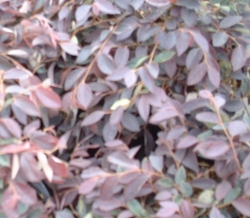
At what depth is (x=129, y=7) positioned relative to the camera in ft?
3.85

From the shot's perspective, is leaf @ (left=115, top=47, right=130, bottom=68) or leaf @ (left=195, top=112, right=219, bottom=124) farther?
leaf @ (left=115, top=47, right=130, bottom=68)

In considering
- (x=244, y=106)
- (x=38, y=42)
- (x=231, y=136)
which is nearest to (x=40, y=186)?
(x=38, y=42)

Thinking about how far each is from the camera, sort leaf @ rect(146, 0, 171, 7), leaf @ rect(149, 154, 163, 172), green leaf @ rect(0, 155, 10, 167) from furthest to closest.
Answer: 1. leaf @ rect(146, 0, 171, 7)
2. leaf @ rect(149, 154, 163, 172)
3. green leaf @ rect(0, 155, 10, 167)

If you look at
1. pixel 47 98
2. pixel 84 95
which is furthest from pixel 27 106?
pixel 84 95

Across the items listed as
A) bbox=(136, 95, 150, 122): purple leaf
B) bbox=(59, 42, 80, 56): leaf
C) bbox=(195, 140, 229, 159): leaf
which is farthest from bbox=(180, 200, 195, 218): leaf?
bbox=(59, 42, 80, 56): leaf

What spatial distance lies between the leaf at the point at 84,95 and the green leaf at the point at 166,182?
0.26 m

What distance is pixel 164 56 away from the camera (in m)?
1.09

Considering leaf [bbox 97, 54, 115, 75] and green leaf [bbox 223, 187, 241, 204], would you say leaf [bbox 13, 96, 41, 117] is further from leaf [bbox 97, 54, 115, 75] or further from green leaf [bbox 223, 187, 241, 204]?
green leaf [bbox 223, 187, 241, 204]

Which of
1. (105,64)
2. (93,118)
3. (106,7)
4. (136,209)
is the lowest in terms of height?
(136,209)

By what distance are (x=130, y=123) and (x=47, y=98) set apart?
23cm

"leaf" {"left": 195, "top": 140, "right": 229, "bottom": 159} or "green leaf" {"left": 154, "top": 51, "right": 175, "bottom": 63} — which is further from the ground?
"green leaf" {"left": 154, "top": 51, "right": 175, "bottom": 63}

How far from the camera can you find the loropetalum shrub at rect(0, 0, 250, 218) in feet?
3.12

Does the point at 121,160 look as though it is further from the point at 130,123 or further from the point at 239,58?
the point at 239,58

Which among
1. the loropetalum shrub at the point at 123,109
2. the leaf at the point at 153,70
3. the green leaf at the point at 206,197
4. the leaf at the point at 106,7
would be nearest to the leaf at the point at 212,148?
the loropetalum shrub at the point at 123,109
